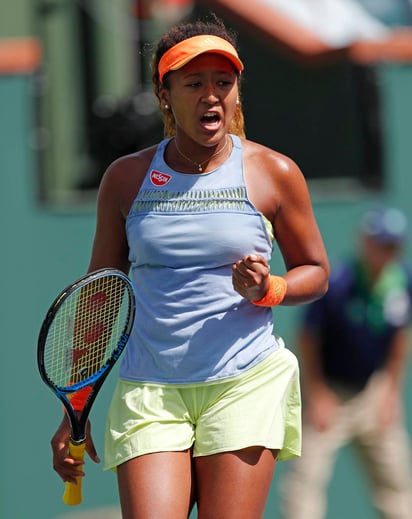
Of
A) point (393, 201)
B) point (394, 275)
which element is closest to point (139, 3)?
point (393, 201)

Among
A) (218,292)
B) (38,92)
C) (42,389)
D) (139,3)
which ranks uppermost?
(139,3)

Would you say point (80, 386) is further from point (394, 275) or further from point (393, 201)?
point (393, 201)

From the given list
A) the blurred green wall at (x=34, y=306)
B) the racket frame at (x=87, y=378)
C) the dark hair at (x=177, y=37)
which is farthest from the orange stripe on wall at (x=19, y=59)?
the racket frame at (x=87, y=378)

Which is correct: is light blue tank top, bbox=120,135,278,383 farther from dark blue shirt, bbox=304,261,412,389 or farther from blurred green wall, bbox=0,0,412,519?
blurred green wall, bbox=0,0,412,519

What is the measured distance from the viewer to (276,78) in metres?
9.09

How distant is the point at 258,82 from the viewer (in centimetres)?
907

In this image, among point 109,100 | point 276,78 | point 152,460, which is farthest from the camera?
point 276,78

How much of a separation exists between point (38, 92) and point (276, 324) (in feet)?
6.28

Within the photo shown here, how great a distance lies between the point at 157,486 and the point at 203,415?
24cm

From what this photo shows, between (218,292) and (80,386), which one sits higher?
(218,292)

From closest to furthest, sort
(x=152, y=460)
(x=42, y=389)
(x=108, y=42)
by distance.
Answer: (x=152, y=460)
(x=42, y=389)
(x=108, y=42)

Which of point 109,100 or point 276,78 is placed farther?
point 276,78

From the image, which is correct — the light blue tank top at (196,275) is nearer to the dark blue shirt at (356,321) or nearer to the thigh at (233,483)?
the thigh at (233,483)

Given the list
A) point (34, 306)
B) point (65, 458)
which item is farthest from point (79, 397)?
point (34, 306)
